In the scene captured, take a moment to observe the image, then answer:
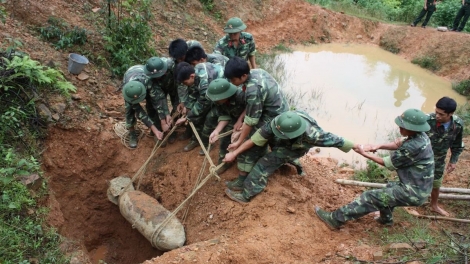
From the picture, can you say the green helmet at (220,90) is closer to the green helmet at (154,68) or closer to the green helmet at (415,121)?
the green helmet at (154,68)

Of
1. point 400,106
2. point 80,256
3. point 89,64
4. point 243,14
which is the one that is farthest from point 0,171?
point 243,14

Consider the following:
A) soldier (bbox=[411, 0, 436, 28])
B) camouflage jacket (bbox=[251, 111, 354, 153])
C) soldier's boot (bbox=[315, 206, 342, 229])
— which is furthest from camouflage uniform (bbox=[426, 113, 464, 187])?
soldier (bbox=[411, 0, 436, 28])

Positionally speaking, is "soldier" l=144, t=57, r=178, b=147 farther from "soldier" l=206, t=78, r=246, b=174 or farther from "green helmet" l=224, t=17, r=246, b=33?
"green helmet" l=224, t=17, r=246, b=33

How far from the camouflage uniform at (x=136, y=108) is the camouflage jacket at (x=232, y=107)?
3.27 ft

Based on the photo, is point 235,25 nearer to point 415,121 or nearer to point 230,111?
point 230,111

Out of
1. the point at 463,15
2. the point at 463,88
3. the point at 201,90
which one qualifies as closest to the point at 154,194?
the point at 201,90

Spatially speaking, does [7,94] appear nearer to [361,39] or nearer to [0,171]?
[0,171]

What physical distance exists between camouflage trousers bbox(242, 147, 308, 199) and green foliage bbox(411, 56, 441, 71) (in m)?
9.21

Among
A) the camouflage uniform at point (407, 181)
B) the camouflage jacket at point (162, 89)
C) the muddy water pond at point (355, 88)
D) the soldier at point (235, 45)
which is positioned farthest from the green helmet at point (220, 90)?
the muddy water pond at point (355, 88)

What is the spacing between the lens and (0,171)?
359 cm

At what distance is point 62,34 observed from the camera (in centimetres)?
640

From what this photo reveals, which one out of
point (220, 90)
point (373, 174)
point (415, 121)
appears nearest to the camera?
point (415, 121)

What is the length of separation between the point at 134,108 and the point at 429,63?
33.1 ft

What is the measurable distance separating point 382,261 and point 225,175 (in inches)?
82.0
